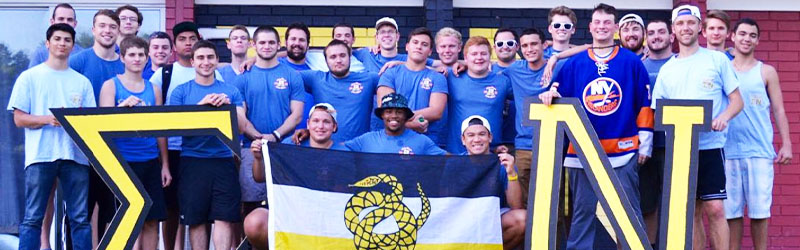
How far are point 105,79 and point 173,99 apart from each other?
68 centimetres

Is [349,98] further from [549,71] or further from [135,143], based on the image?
[135,143]

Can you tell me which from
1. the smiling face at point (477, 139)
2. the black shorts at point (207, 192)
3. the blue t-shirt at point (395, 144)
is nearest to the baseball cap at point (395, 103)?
the blue t-shirt at point (395, 144)

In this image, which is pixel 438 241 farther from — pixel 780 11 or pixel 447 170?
pixel 780 11

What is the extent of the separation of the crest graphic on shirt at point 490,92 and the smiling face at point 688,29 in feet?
4.57

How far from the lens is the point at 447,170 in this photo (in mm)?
8648

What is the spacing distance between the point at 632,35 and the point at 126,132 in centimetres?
368

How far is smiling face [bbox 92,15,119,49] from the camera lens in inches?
377

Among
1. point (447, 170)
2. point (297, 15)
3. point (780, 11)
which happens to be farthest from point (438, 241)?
point (780, 11)

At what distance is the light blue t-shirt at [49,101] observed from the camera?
28.7ft

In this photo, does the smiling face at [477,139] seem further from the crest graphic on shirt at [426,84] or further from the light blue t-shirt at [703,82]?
the light blue t-shirt at [703,82]

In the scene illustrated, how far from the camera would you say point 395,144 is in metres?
9.15

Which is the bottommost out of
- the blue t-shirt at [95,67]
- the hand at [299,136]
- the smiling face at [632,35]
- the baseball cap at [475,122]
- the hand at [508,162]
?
the hand at [508,162]

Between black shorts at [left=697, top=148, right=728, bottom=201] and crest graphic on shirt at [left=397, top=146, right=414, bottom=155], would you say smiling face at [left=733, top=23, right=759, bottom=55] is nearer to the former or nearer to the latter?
black shorts at [left=697, top=148, right=728, bottom=201]

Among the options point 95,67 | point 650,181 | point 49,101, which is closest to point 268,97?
point 95,67
